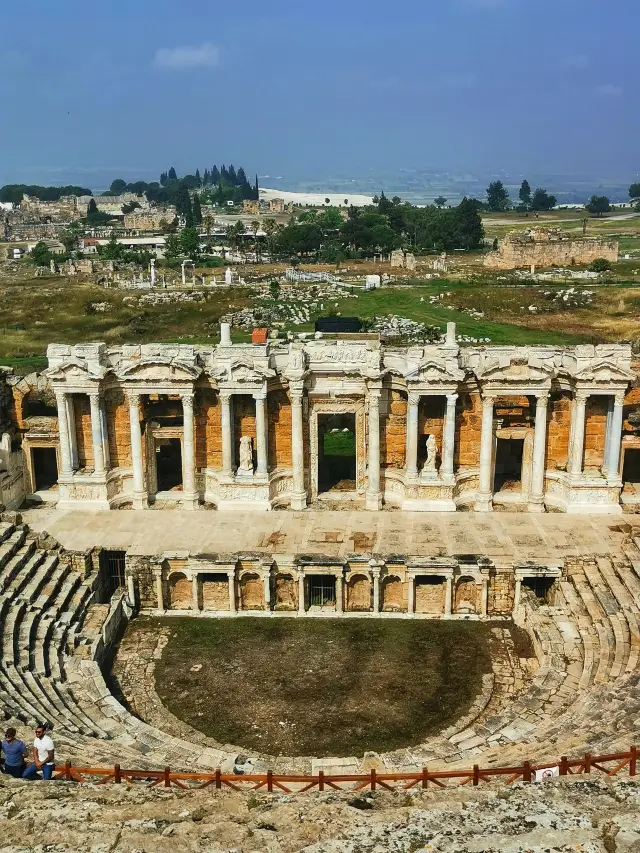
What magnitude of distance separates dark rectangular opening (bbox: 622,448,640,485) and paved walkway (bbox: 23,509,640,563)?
392cm

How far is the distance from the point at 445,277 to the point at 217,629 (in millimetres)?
73286

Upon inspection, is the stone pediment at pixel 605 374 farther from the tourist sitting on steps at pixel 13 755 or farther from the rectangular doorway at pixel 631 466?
the tourist sitting on steps at pixel 13 755

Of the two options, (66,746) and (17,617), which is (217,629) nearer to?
(17,617)

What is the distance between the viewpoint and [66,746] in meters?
15.8

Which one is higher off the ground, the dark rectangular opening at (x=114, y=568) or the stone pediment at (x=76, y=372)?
the stone pediment at (x=76, y=372)

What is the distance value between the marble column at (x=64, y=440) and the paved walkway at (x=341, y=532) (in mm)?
1411

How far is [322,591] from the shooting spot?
24469 mm

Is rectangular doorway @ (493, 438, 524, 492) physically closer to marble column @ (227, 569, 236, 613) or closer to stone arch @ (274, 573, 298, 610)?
stone arch @ (274, 573, 298, 610)

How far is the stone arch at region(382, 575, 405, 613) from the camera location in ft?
79.4

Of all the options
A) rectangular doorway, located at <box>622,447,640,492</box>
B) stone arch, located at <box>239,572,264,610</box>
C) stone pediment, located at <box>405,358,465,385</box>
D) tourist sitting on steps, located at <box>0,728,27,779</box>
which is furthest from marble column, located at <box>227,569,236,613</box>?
rectangular doorway, located at <box>622,447,640,492</box>

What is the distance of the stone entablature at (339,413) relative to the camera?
89.4 feet

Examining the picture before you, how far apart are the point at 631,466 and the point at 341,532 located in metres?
11.2

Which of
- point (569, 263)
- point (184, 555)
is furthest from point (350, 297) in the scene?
Result: point (184, 555)

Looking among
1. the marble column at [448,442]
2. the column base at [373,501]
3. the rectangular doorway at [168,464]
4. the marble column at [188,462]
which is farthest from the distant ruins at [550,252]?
the marble column at [188,462]
